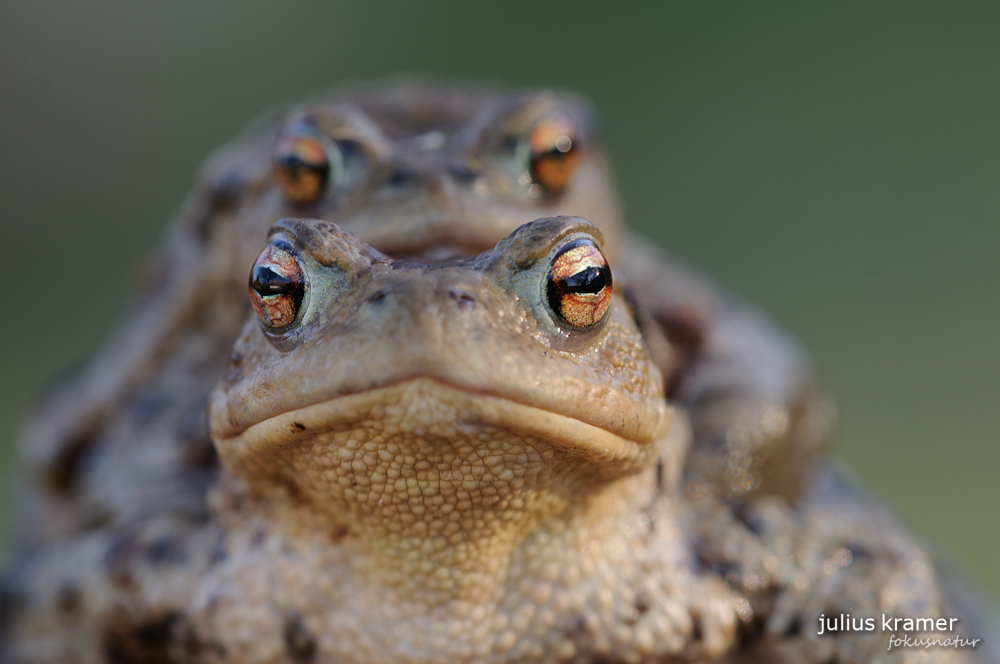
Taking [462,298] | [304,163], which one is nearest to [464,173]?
[304,163]

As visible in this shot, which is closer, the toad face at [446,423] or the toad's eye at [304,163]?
the toad face at [446,423]

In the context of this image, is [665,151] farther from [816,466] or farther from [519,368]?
[519,368]

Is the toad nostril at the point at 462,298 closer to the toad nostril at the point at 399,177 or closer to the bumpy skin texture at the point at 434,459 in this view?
the bumpy skin texture at the point at 434,459

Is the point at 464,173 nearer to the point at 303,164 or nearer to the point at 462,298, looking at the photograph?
the point at 303,164

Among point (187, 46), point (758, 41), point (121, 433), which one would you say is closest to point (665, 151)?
point (758, 41)

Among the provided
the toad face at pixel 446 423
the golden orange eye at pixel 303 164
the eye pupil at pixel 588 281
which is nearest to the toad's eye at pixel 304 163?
the golden orange eye at pixel 303 164

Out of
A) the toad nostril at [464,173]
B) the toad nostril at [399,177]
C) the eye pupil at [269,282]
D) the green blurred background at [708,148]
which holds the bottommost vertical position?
the eye pupil at [269,282]

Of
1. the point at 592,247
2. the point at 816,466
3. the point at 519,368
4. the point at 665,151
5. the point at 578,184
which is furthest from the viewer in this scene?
the point at 665,151
